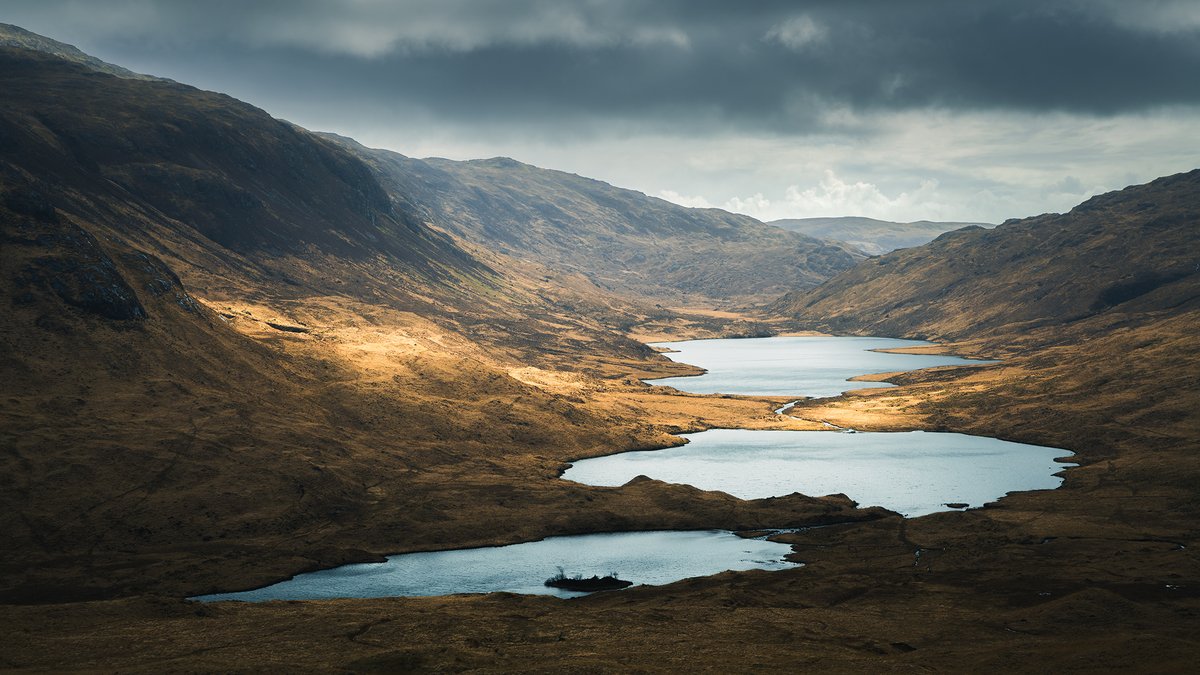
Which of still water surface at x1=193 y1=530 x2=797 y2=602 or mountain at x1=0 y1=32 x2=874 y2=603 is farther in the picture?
mountain at x1=0 y1=32 x2=874 y2=603

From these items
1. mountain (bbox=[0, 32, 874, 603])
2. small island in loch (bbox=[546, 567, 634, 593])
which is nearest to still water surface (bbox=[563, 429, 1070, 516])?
mountain (bbox=[0, 32, 874, 603])

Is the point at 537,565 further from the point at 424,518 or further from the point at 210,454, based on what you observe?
the point at 210,454

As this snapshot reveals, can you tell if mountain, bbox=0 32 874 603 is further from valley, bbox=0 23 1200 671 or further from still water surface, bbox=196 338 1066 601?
still water surface, bbox=196 338 1066 601

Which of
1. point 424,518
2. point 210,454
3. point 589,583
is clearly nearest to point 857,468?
point 589,583

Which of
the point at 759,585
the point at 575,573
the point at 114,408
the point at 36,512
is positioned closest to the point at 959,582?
the point at 759,585

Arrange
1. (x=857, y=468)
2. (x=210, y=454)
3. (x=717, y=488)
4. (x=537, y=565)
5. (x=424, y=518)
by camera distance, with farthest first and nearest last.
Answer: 1. (x=857, y=468)
2. (x=717, y=488)
3. (x=210, y=454)
4. (x=424, y=518)
5. (x=537, y=565)

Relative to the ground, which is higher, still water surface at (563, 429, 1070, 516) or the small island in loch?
still water surface at (563, 429, 1070, 516)

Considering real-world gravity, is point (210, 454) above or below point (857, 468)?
below
